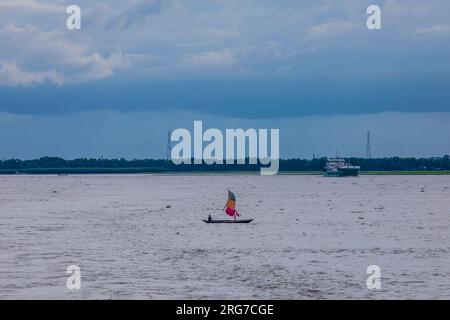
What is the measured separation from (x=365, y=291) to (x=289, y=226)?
29.8 meters

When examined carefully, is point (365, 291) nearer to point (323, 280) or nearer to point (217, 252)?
point (323, 280)

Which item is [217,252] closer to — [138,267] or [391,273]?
[138,267]

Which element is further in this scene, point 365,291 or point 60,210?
point 60,210

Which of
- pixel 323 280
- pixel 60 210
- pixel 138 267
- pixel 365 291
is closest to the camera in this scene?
pixel 365 291

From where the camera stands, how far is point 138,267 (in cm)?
3481

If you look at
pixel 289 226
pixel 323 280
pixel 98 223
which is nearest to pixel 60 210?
pixel 98 223

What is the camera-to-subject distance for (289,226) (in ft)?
192

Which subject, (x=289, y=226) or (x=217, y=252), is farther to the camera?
(x=289, y=226)
